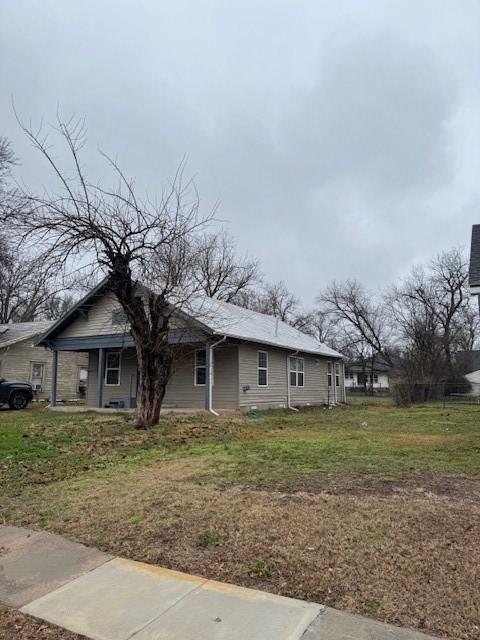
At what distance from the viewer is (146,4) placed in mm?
10953

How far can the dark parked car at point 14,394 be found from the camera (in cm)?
1994

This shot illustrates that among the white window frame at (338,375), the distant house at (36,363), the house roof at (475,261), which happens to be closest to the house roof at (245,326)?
the white window frame at (338,375)

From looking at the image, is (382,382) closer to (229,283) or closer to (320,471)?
(229,283)

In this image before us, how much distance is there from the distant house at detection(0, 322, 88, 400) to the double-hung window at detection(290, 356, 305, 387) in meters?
12.7

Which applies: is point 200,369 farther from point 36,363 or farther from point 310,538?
point 310,538

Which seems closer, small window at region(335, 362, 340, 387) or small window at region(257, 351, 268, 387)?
small window at region(257, 351, 268, 387)

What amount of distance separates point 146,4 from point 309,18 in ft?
12.7

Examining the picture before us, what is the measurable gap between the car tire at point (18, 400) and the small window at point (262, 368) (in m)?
10.3

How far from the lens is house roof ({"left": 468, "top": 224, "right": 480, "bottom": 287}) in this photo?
10979mm

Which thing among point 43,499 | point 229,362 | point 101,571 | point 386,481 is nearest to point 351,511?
point 386,481

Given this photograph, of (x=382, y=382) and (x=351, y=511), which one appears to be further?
(x=382, y=382)

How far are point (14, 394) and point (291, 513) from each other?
1867cm

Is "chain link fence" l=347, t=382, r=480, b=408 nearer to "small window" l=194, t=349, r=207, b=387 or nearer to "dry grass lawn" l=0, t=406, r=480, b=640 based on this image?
"small window" l=194, t=349, r=207, b=387

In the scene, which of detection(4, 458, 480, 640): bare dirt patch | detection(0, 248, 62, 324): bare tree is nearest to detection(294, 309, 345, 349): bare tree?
detection(0, 248, 62, 324): bare tree
